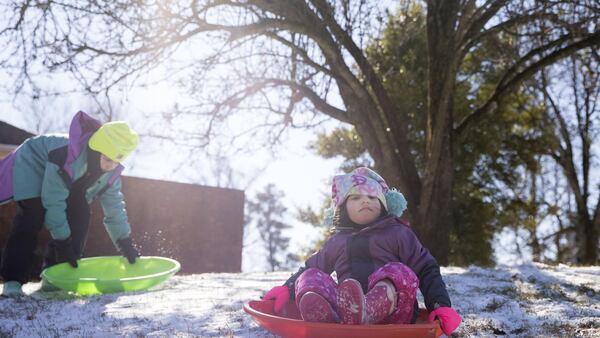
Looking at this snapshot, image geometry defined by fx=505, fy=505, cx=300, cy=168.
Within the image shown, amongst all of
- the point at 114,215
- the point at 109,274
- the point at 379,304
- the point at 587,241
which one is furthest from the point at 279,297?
the point at 587,241

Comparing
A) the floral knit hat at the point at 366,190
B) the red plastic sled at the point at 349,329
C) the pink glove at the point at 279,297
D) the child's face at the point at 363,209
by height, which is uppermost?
the floral knit hat at the point at 366,190

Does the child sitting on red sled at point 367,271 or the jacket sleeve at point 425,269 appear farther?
the jacket sleeve at point 425,269

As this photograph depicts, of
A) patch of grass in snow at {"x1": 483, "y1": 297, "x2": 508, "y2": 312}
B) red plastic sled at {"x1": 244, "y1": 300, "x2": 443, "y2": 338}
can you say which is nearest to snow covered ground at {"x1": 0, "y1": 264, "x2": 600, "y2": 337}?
patch of grass in snow at {"x1": 483, "y1": 297, "x2": 508, "y2": 312}

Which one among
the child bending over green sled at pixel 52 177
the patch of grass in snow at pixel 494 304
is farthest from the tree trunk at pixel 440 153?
the child bending over green sled at pixel 52 177

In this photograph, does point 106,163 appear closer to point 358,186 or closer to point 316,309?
point 358,186

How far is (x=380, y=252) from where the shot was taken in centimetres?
254

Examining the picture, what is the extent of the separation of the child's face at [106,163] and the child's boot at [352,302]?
2.74 metres

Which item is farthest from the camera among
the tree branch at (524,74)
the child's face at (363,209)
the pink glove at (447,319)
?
the tree branch at (524,74)

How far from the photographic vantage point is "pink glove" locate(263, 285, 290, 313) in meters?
2.54

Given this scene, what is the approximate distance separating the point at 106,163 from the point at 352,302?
9.32 ft

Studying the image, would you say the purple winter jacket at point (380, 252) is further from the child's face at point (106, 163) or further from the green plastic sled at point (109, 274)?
the child's face at point (106, 163)

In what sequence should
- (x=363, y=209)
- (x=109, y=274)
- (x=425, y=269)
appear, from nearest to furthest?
(x=425, y=269) < (x=363, y=209) < (x=109, y=274)

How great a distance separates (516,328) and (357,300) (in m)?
1.22

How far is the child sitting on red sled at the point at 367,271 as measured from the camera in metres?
2.13
